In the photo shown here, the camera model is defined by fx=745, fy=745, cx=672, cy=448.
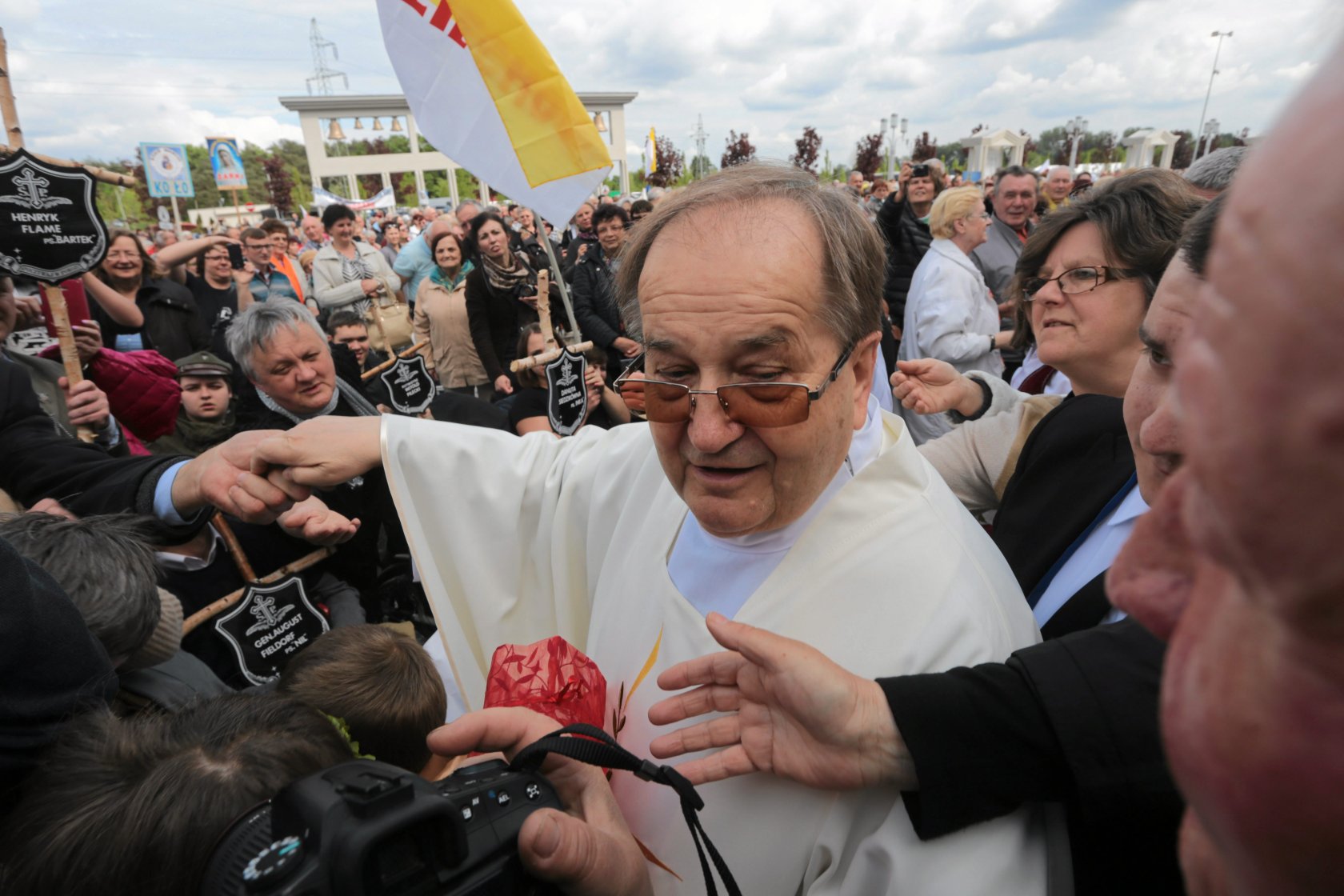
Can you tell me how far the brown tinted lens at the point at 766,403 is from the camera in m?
1.32

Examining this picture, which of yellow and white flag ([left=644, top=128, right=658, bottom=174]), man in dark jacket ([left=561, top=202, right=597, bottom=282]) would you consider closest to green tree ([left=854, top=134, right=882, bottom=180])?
yellow and white flag ([left=644, top=128, right=658, bottom=174])

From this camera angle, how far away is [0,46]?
2.40 meters

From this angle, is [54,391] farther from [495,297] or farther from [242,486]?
[495,297]

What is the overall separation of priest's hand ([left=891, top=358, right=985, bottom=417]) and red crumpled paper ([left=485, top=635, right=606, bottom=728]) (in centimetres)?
172

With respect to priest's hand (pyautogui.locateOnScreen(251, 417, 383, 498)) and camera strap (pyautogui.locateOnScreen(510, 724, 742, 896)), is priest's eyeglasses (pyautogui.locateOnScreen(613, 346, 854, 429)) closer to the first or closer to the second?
camera strap (pyautogui.locateOnScreen(510, 724, 742, 896))

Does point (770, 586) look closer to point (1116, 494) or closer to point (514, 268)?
point (1116, 494)

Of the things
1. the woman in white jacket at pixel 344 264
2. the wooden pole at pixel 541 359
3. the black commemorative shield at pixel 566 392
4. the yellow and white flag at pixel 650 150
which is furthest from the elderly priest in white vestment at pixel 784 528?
the yellow and white flag at pixel 650 150

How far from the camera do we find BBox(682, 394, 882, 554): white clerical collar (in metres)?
1.52

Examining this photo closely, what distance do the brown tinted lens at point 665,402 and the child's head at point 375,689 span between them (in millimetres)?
954

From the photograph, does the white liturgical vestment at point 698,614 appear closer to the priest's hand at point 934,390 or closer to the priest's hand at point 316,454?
the priest's hand at point 316,454

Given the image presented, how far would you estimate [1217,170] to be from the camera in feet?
11.3

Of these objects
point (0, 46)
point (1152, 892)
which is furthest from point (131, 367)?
point (1152, 892)

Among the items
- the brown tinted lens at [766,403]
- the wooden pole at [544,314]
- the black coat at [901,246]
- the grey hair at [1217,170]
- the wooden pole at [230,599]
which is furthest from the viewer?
the black coat at [901,246]

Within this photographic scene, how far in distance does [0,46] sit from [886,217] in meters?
5.67
